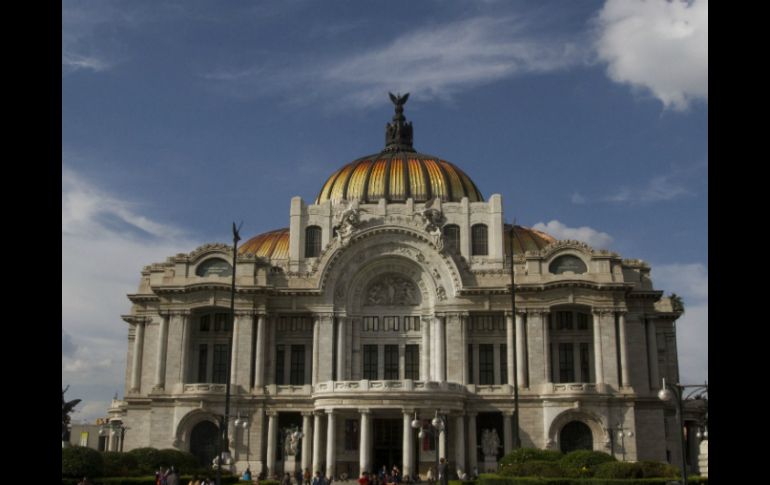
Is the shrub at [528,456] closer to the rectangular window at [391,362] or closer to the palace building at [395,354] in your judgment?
the palace building at [395,354]

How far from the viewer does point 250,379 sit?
66062 mm

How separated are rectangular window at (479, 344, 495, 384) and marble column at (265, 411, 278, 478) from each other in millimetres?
16926

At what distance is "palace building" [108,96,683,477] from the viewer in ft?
206

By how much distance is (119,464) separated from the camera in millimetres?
47969

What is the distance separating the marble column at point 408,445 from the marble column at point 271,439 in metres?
11.0

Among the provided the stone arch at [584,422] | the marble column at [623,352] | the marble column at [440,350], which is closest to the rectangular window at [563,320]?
the marble column at [623,352]

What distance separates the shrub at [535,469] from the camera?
1699 inches

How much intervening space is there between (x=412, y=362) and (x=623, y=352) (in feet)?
55.9

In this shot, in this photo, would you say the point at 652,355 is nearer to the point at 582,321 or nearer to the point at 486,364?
the point at 582,321

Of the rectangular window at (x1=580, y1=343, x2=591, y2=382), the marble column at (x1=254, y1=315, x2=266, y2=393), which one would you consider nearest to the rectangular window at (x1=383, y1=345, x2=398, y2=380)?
the marble column at (x1=254, y1=315, x2=266, y2=393)

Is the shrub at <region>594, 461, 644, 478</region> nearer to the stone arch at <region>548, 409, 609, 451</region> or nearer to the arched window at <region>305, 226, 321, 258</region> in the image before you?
the stone arch at <region>548, 409, 609, 451</region>

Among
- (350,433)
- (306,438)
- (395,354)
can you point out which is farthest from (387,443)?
(395,354)
